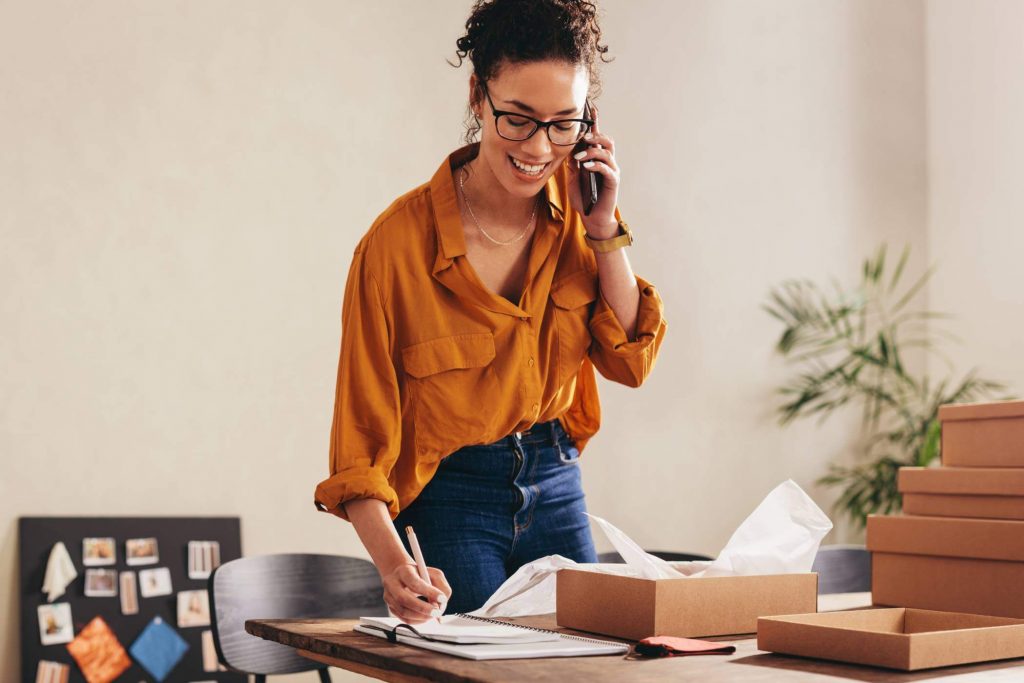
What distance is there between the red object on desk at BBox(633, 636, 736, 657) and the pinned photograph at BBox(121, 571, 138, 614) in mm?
2183

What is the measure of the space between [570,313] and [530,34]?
0.43m

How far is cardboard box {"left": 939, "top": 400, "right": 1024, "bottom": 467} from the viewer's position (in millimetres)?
1528

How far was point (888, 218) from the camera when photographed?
4.75 metres

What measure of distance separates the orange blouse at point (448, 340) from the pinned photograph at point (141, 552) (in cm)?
159

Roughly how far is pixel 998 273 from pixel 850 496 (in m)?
1.12

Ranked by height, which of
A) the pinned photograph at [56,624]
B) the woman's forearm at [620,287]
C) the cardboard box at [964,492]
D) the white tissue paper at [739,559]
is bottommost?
the pinned photograph at [56,624]

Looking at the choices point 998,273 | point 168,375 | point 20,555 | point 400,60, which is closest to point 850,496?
point 998,273

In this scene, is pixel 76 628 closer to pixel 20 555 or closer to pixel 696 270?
pixel 20 555

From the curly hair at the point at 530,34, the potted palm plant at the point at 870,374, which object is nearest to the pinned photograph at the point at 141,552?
the curly hair at the point at 530,34

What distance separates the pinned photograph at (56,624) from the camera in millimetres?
2803

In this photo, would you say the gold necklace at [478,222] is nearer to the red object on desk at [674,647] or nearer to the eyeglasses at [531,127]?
the eyeglasses at [531,127]

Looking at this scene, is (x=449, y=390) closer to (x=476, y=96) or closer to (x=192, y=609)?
(x=476, y=96)

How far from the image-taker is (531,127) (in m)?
1.52

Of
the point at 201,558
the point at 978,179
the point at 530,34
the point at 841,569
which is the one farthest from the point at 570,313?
the point at 978,179
